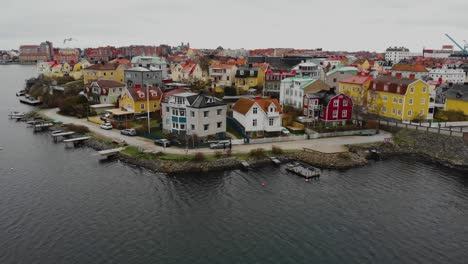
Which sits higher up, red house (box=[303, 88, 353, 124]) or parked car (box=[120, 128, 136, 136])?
red house (box=[303, 88, 353, 124])

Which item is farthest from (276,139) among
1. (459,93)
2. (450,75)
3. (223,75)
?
(450,75)

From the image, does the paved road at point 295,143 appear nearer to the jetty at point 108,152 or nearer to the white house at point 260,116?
the jetty at point 108,152

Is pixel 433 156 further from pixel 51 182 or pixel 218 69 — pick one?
pixel 218 69

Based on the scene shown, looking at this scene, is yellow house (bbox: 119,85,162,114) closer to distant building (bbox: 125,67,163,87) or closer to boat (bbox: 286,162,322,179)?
distant building (bbox: 125,67,163,87)

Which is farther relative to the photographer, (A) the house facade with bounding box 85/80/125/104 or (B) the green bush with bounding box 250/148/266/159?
(A) the house facade with bounding box 85/80/125/104

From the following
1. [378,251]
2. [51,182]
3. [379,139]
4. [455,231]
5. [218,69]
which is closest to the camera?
[378,251]

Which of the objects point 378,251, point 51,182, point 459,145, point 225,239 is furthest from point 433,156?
point 51,182

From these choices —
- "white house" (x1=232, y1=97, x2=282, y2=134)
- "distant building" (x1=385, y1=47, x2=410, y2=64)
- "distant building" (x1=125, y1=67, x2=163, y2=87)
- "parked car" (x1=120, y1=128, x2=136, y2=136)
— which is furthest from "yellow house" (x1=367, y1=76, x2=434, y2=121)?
"distant building" (x1=385, y1=47, x2=410, y2=64)
